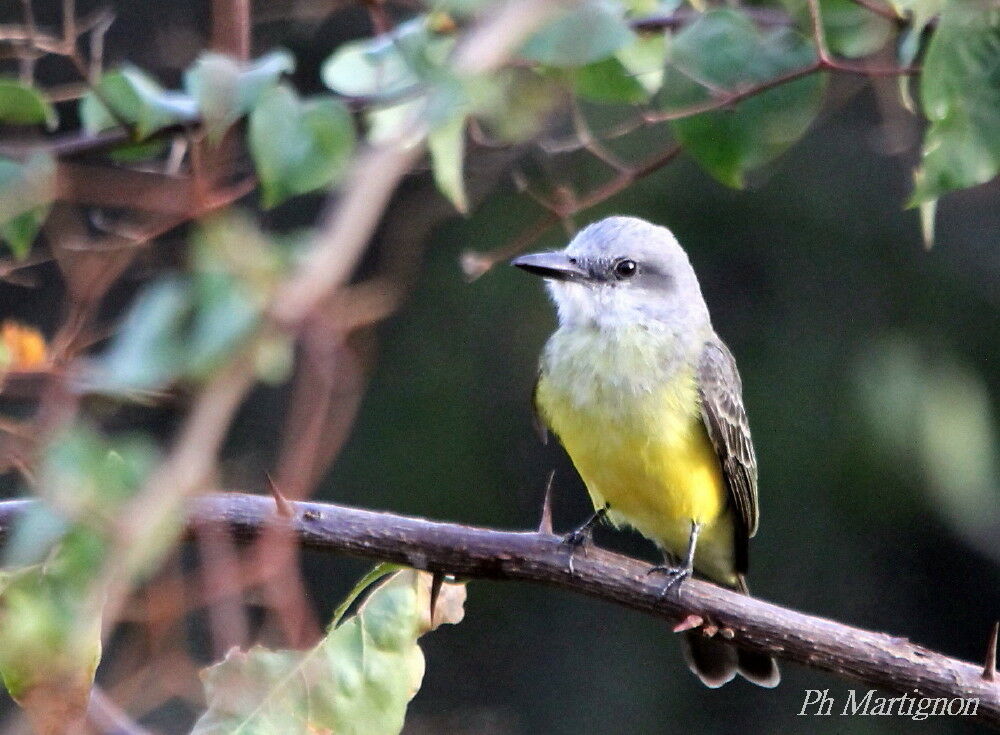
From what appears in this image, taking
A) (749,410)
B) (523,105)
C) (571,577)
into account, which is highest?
(523,105)

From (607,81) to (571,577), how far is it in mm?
1010

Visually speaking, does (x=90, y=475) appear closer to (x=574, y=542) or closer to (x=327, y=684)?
(x=327, y=684)

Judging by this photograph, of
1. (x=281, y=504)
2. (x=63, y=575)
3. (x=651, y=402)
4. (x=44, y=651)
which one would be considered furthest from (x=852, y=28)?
(x=44, y=651)

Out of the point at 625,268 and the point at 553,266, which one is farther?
the point at 625,268

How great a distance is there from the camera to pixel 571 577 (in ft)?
9.26

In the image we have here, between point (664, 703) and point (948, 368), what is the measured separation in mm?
2183

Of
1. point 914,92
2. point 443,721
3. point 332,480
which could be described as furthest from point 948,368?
point 332,480

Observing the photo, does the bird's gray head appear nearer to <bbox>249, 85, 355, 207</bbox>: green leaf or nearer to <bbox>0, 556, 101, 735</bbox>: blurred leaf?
<bbox>249, 85, 355, 207</bbox>: green leaf

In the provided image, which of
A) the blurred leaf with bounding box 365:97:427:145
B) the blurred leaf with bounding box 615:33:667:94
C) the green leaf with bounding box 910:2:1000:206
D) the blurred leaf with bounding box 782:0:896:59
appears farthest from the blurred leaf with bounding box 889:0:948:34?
the blurred leaf with bounding box 365:97:427:145

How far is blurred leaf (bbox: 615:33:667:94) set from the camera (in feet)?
10.4

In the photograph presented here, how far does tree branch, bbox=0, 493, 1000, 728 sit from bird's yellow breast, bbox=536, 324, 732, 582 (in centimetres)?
85

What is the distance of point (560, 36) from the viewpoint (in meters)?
2.55

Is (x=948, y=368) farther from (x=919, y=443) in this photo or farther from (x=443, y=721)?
(x=443, y=721)

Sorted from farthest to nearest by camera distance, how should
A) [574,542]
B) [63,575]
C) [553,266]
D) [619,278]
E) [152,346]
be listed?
[619,278] < [553,266] < [574,542] < [63,575] < [152,346]
